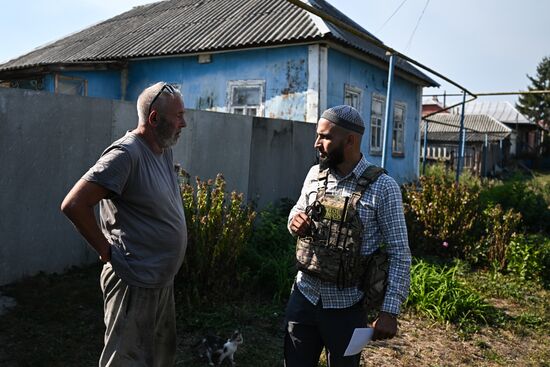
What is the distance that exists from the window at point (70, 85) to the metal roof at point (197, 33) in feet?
1.34

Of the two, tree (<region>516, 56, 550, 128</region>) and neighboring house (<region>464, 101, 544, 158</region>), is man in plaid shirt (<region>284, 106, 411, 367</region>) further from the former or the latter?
tree (<region>516, 56, 550, 128</region>)

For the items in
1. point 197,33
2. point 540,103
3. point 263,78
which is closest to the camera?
point 263,78

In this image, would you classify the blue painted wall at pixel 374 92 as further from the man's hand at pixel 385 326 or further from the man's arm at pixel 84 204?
the man's arm at pixel 84 204

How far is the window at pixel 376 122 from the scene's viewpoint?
38.2 feet

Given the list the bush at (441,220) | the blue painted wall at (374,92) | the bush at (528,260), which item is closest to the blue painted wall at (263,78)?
the blue painted wall at (374,92)

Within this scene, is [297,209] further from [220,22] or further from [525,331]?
[220,22]

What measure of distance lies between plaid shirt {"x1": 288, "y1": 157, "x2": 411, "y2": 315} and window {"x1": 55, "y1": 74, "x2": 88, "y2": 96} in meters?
9.76

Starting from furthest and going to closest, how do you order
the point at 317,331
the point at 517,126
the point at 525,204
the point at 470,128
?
the point at 517,126, the point at 470,128, the point at 525,204, the point at 317,331

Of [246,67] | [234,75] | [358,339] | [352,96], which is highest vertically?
[246,67]

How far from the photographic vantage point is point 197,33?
11281 millimetres

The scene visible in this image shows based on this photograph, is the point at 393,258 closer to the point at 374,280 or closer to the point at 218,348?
the point at 374,280

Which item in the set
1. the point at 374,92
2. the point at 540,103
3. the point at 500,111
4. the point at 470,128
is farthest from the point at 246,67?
the point at 540,103

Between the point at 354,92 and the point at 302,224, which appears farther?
the point at 354,92

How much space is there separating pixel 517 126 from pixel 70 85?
39214 mm
